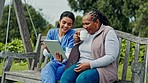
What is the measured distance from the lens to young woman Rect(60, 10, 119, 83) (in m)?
2.74

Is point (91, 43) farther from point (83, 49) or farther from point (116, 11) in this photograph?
point (116, 11)

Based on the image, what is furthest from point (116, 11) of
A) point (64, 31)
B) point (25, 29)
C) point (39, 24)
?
point (64, 31)

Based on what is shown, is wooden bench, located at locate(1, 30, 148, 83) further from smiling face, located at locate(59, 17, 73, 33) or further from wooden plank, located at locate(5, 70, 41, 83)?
smiling face, located at locate(59, 17, 73, 33)

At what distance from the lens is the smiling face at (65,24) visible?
3.34 meters

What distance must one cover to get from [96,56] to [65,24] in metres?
0.65

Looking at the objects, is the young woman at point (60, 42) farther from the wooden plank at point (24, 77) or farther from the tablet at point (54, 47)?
the wooden plank at point (24, 77)

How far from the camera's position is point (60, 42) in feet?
11.2

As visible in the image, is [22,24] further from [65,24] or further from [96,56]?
[96,56]

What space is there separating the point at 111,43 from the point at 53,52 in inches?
27.8

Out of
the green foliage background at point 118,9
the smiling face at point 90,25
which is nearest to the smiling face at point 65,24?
the smiling face at point 90,25

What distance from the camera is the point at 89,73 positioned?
2715 mm

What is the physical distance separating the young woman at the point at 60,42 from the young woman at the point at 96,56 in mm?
246

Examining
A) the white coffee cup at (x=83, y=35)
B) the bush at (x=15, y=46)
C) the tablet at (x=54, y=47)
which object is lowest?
the bush at (x=15, y=46)

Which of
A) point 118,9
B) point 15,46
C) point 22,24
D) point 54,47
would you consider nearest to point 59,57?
point 54,47
